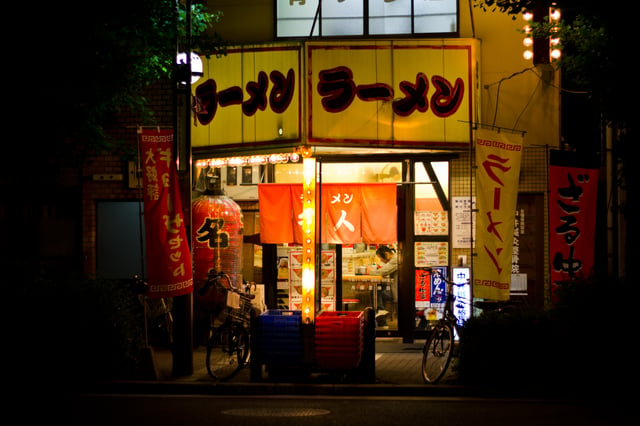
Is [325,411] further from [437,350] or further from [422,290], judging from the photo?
[422,290]

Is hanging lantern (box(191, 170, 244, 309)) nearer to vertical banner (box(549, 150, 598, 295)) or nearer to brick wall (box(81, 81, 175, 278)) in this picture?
brick wall (box(81, 81, 175, 278))

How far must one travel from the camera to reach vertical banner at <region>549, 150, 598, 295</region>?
44.6ft

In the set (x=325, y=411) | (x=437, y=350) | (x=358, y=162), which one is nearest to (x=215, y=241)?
(x=358, y=162)

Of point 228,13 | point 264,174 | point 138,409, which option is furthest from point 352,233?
point 138,409

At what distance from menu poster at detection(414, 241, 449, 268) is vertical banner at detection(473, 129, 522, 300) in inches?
145

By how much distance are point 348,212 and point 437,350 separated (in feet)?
14.2

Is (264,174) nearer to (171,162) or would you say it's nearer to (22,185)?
(171,162)

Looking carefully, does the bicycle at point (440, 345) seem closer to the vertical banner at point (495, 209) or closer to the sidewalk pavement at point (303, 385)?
the sidewalk pavement at point (303, 385)

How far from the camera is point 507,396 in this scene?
37.1 ft

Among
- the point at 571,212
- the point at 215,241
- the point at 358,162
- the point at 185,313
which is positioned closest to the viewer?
the point at 185,313

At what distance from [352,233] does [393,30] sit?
435 cm

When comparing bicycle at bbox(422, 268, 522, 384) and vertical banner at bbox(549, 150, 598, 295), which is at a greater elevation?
vertical banner at bbox(549, 150, 598, 295)

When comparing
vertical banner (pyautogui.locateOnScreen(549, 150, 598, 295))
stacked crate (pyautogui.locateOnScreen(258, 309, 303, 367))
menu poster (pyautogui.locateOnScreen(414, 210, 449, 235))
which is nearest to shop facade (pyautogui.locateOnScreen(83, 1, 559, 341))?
menu poster (pyautogui.locateOnScreen(414, 210, 449, 235))

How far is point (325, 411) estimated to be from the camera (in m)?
10.0
